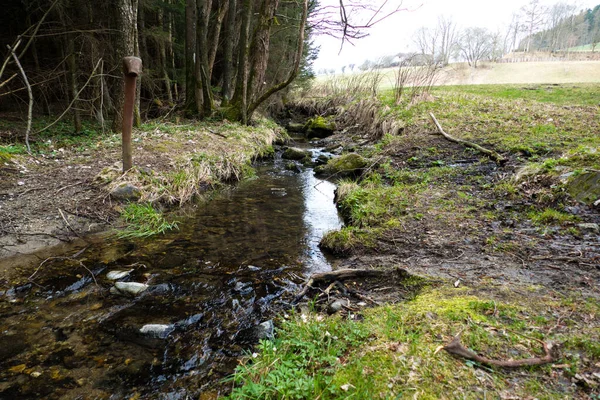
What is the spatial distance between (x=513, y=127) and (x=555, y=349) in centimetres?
751

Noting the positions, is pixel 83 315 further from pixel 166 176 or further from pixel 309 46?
pixel 309 46

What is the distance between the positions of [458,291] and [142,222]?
4.07 meters

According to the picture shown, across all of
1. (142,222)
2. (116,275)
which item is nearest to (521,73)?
(142,222)

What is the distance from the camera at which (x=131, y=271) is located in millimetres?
3449

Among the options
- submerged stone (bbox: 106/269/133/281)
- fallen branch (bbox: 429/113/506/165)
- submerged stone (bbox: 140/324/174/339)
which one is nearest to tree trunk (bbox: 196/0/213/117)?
fallen branch (bbox: 429/113/506/165)

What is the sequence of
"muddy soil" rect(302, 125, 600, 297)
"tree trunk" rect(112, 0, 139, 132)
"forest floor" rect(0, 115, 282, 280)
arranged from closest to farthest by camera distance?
"muddy soil" rect(302, 125, 600, 297) < "forest floor" rect(0, 115, 282, 280) < "tree trunk" rect(112, 0, 139, 132)

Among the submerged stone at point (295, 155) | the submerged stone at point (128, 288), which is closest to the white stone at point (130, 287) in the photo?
the submerged stone at point (128, 288)

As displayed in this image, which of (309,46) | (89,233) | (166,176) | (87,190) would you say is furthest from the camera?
(309,46)

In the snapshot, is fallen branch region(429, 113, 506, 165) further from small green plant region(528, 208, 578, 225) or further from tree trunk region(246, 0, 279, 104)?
tree trunk region(246, 0, 279, 104)

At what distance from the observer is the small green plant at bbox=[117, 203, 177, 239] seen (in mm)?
4289

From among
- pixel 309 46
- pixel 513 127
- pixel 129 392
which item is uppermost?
pixel 309 46

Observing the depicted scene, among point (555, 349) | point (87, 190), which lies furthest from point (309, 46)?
point (555, 349)

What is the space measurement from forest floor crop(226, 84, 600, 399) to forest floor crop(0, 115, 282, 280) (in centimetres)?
283

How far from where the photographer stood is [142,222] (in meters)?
4.55
